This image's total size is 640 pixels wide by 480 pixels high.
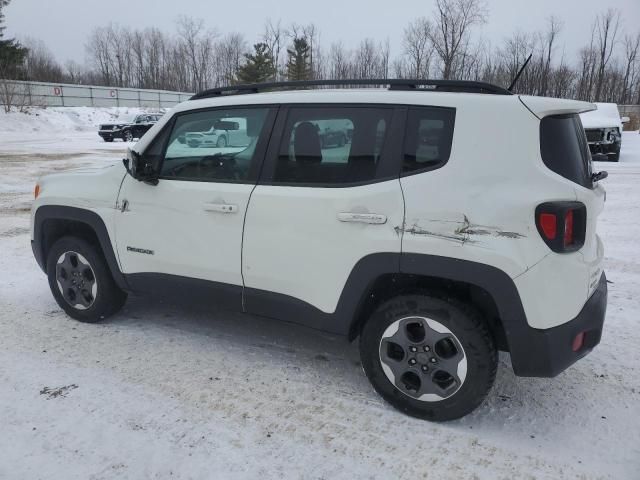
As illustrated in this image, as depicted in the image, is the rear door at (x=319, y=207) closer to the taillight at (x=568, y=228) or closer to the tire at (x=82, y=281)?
the taillight at (x=568, y=228)

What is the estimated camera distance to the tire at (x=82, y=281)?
3.89m

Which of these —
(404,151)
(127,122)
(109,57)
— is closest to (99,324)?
(404,151)

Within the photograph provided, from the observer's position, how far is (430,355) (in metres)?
2.71

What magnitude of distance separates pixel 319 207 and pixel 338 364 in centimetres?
121

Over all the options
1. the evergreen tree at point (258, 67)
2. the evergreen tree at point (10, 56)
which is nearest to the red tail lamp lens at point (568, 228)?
the evergreen tree at point (258, 67)

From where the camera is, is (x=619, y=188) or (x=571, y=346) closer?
(x=571, y=346)

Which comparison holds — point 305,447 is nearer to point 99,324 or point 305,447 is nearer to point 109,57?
point 99,324

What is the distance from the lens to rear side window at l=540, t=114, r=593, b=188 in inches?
97.7

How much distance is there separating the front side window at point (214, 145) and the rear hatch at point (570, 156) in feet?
5.37

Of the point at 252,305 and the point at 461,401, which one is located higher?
the point at 252,305

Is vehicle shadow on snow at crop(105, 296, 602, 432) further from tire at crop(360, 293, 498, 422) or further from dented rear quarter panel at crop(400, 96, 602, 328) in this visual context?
dented rear quarter panel at crop(400, 96, 602, 328)

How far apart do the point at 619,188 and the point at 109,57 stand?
271 feet

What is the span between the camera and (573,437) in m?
2.68

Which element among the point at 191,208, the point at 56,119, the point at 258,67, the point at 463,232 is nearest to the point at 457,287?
the point at 463,232
